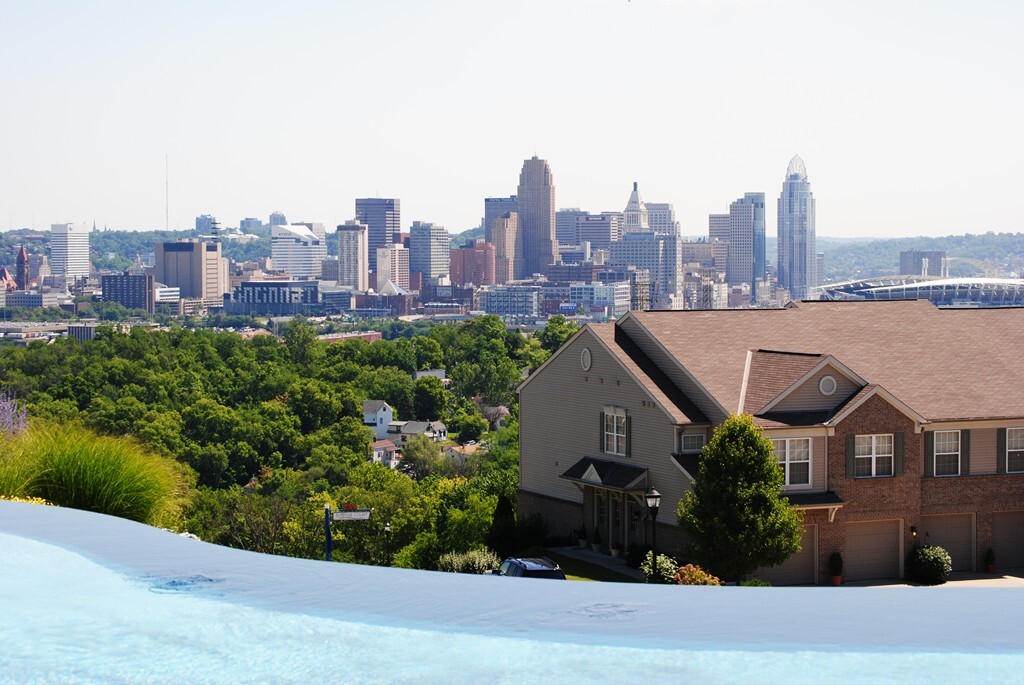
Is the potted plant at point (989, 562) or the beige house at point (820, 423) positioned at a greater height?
the beige house at point (820, 423)

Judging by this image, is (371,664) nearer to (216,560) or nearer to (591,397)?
(216,560)

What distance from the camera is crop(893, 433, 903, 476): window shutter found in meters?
27.6

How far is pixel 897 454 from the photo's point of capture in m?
27.6

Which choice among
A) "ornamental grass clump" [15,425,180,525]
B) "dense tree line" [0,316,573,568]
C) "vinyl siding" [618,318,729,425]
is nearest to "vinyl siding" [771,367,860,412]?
"vinyl siding" [618,318,729,425]

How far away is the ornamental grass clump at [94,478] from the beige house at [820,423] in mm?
10630

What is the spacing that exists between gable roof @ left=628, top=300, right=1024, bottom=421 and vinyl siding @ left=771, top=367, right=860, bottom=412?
1.08 metres

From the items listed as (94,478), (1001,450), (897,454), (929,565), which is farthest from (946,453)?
(94,478)

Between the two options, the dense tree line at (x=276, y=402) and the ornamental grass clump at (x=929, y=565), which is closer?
the ornamental grass clump at (x=929, y=565)

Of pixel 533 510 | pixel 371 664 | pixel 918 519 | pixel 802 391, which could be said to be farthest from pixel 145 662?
pixel 533 510

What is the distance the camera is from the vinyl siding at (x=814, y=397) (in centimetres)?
2750

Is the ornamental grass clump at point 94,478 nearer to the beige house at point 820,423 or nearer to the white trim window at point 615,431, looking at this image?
the beige house at point 820,423

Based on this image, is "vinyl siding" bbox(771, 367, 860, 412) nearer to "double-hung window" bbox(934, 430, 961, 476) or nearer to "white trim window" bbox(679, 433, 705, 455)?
"white trim window" bbox(679, 433, 705, 455)

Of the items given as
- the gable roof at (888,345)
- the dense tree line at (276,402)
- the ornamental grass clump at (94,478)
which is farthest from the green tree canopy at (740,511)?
the dense tree line at (276,402)

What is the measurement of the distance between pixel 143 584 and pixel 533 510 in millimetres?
18550
